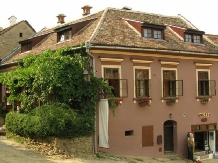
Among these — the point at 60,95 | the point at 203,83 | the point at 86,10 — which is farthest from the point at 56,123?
the point at 86,10

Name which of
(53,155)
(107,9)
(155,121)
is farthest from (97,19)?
(53,155)

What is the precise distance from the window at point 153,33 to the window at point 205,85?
367cm

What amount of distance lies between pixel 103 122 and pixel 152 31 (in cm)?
672

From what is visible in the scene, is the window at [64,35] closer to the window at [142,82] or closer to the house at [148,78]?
the house at [148,78]

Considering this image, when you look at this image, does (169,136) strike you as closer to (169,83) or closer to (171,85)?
(171,85)

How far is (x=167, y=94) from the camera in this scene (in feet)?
68.1

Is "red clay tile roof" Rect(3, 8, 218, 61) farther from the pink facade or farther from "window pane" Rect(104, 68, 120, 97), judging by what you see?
"window pane" Rect(104, 68, 120, 97)

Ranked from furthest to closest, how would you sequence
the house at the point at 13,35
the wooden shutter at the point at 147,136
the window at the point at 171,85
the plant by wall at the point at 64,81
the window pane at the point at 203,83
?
the house at the point at 13,35
the window pane at the point at 203,83
the window at the point at 171,85
the wooden shutter at the point at 147,136
the plant by wall at the point at 64,81

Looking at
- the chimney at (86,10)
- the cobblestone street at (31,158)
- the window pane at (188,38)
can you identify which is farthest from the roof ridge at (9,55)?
the window pane at (188,38)

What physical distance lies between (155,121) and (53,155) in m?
6.73

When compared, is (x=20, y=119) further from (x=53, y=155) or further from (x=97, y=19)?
(x=97, y=19)

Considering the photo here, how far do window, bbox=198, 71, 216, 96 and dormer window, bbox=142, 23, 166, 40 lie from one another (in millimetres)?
3695

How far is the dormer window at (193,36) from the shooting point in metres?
22.7

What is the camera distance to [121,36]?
19484mm
